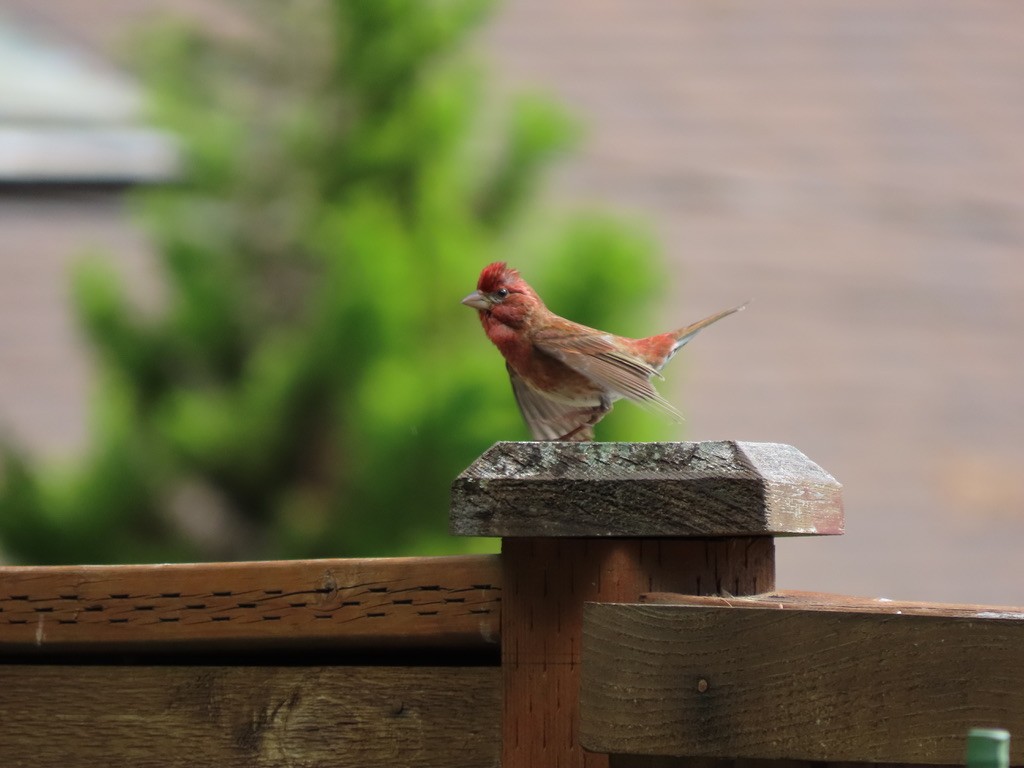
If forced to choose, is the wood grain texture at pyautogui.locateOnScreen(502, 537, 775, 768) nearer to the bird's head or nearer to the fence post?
the fence post

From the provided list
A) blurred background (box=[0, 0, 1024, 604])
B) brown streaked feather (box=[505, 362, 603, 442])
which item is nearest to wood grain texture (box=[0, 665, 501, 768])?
brown streaked feather (box=[505, 362, 603, 442])

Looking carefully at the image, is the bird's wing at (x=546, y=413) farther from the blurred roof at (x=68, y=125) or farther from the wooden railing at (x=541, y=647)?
the blurred roof at (x=68, y=125)

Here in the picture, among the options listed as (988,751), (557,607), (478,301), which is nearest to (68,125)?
(478,301)

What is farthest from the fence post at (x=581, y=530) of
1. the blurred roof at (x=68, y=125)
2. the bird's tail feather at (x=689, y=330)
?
the blurred roof at (x=68, y=125)

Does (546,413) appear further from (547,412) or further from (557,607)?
(557,607)

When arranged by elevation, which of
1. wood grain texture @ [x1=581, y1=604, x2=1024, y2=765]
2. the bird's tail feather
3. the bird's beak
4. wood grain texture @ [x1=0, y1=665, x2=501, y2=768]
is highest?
the bird's beak

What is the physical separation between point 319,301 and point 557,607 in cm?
396

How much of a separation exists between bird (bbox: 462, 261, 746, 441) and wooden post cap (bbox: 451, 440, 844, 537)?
1311 mm

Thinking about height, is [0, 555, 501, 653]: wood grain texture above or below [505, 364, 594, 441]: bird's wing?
below

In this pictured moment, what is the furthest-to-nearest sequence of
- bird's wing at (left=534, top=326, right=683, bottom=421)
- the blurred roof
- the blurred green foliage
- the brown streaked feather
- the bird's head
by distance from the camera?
1. the blurred roof
2. the blurred green foliage
3. the bird's head
4. the brown streaked feather
5. bird's wing at (left=534, top=326, right=683, bottom=421)

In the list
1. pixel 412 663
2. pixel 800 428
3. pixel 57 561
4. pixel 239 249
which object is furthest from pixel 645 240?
pixel 412 663

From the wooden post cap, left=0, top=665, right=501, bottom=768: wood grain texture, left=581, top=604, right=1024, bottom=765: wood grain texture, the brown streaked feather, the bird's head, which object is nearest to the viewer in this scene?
left=581, top=604, right=1024, bottom=765: wood grain texture

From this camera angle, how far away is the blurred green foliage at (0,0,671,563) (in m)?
5.23

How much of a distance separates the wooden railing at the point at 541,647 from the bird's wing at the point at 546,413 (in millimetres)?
1472
